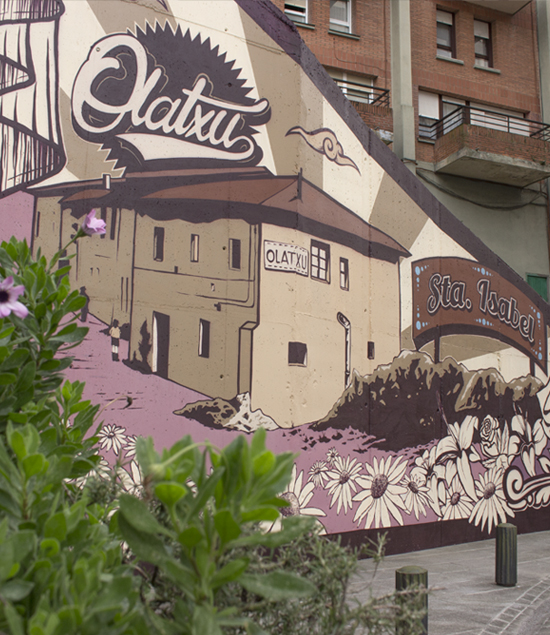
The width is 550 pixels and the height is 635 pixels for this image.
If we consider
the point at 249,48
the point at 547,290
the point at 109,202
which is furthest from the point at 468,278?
the point at 547,290

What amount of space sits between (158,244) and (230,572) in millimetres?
5670

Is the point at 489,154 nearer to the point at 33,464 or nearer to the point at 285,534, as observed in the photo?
the point at 285,534

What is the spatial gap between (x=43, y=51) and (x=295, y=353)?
14.4ft

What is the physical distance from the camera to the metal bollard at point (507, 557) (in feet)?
20.1

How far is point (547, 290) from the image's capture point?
53.7 feet

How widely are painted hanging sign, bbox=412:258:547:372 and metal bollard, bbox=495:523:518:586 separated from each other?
304cm

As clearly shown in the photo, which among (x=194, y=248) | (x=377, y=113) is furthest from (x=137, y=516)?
(x=377, y=113)

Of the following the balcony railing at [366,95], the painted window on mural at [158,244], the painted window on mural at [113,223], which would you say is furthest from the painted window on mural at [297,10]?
the painted window on mural at [113,223]

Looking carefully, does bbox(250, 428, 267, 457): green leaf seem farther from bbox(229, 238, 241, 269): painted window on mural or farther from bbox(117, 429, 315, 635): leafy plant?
bbox(229, 238, 241, 269): painted window on mural

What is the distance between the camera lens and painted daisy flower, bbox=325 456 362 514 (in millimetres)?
7332

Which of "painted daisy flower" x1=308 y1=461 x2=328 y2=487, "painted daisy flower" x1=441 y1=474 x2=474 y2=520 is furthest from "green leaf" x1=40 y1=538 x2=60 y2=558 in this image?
"painted daisy flower" x1=441 y1=474 x2=474 y2=520

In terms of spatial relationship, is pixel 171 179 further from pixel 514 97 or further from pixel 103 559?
pixel 514 97

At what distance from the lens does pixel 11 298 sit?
170cm

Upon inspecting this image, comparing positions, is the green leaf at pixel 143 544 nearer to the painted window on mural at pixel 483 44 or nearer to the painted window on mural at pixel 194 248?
the painted window on mural at pixel 194 248
